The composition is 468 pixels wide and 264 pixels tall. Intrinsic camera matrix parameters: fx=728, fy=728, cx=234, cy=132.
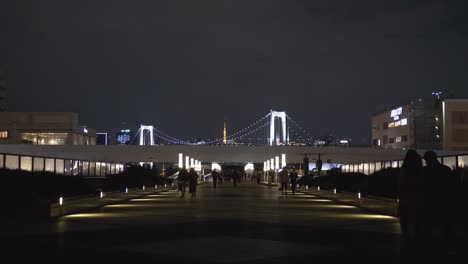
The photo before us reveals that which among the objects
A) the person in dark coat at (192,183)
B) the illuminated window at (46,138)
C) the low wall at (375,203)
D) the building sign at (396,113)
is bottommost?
the low wall at (375,203)

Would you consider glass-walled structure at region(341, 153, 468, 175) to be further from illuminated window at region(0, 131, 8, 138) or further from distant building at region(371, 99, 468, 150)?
illuminated window at region(0, 131, 8, 138)

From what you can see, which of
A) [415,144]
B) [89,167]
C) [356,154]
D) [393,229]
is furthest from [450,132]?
[393,229]

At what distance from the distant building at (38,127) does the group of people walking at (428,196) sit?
523ft

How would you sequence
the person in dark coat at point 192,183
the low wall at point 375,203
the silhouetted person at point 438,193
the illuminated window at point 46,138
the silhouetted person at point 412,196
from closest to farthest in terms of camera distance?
1. the silhouetted person at point 438,193
2. the silhouetted person at point 412,196
3. the low wall at point 375,203
4. the person in dark coat at point 192,183
5. the illuminated window at point 46,138

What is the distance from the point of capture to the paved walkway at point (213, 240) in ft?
41.5

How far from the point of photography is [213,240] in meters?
15.6

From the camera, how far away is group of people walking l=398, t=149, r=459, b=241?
1402 cm

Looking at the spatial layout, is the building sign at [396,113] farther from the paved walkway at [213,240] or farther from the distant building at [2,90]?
the paved walkway at [213,240]

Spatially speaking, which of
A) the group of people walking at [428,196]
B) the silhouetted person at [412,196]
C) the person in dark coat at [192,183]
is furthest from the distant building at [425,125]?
the group of people walking at [428,196]

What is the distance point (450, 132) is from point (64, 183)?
394 ft

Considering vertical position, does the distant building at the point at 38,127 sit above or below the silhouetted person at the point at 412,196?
above

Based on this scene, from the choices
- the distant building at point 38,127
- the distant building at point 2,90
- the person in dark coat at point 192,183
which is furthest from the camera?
the distant building at point 2,90

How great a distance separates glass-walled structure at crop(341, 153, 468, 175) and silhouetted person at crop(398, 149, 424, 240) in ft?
9.69

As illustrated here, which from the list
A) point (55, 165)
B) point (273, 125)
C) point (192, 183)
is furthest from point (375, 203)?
point (273, 125)
